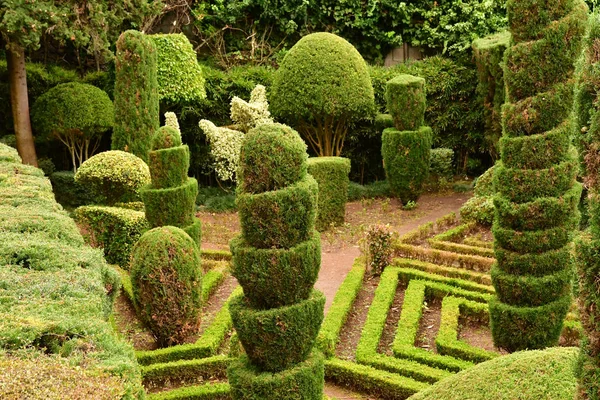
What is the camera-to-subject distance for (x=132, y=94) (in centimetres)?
1666

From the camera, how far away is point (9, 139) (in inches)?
714

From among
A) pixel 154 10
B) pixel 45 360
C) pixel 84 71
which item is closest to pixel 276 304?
pixel 45 360

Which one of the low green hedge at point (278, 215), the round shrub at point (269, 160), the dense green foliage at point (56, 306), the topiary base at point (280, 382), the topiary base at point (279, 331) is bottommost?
the topiary base at point (280, 382)

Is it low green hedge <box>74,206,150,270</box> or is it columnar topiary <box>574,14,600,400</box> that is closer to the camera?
columnar topiary <box>574,14,600,400</box>

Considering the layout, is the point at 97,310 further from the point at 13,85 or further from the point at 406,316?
the point at 13,85

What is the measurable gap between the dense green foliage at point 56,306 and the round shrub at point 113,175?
15.8 ft

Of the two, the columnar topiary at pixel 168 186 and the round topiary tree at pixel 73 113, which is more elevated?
the round topiary tree at pixel 73 113

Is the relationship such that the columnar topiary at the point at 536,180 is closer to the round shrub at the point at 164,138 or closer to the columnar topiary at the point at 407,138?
the round shrub at the point at 164,138

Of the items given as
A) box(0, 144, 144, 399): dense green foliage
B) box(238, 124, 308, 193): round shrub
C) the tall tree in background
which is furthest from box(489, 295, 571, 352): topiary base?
the tall tree in background

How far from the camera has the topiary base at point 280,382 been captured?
7312 millimetres

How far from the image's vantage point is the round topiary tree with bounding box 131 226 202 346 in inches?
384

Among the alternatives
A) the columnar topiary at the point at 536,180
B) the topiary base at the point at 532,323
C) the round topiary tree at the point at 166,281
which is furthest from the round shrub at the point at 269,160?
the topiary base at the point at 532,323

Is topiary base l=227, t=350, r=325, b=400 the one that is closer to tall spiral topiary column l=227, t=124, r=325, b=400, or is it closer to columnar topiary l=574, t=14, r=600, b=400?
tall spiral topiary column l=227, t=124, r=325, b=400

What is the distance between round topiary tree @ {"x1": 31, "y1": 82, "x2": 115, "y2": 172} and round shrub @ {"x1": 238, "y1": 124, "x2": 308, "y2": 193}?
10.7 m
